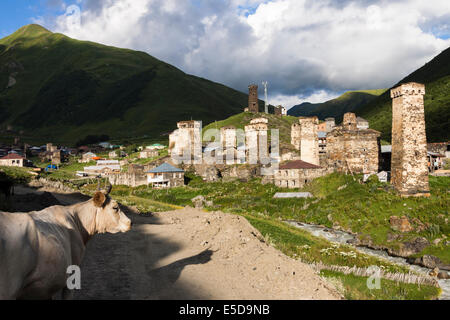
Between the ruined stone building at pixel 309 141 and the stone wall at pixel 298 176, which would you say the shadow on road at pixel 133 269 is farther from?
the ruined stone building at pixel 309 141

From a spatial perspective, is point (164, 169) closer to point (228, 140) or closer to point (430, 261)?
point (228, 140)

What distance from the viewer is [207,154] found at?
2721 inches

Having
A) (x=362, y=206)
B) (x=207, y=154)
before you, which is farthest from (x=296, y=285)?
(x=207, y=154)

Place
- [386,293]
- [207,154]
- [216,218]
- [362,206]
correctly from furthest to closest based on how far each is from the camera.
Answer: [207,154] → [362,206] → [216,218] → [386,293]

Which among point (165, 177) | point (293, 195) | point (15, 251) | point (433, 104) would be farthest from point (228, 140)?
point (15, 251)

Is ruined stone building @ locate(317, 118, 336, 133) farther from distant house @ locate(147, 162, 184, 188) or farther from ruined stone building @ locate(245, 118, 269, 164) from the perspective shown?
distant house @ locate(147, 162, 184, 188)

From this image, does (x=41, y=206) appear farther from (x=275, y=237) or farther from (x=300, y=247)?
(x=300, y=247)

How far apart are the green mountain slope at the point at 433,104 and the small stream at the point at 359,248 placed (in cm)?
5812

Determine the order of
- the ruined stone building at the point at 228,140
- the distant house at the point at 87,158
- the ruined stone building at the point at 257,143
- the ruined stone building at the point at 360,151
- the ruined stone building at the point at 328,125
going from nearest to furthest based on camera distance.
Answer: the ruined stone building at the point at 360,151, the ruined stone building at the point at 257,143, the ruined stone building at the point at 228,140, the ruined stone building at the point at 328,125, the distant house at the point at 87,158

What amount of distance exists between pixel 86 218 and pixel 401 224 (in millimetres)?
28670

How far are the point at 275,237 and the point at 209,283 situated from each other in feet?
48.0

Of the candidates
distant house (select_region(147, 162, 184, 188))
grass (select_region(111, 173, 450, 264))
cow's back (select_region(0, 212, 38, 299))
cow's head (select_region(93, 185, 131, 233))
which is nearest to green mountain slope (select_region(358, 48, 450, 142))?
grass (select_region(111, 173, 450, 264))

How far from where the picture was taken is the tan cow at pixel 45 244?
18.7 ft

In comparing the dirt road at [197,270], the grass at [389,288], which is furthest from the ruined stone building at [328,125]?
the dirt road at [197,270]
